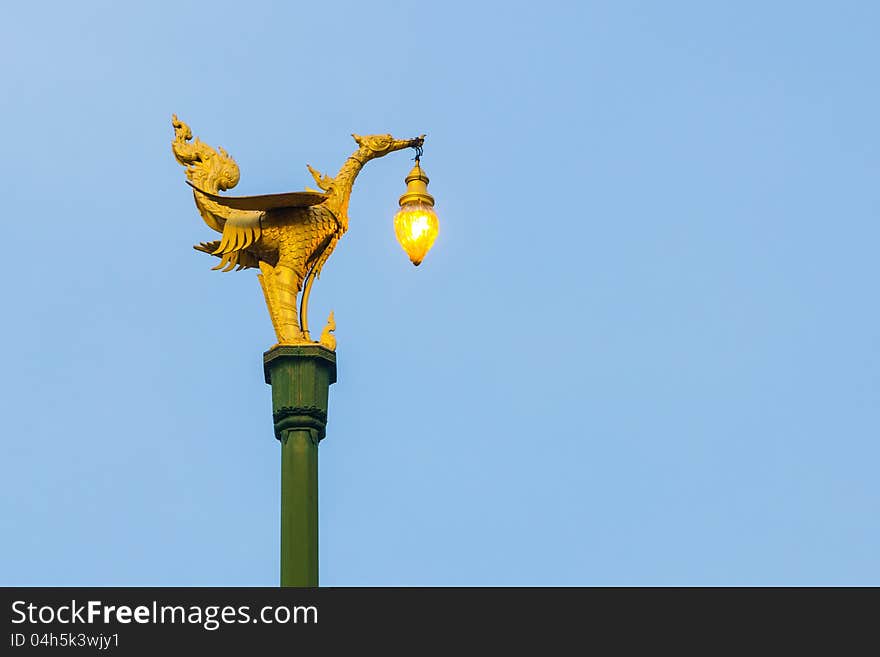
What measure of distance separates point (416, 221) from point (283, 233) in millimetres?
1313

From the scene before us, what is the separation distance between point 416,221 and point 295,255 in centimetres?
129

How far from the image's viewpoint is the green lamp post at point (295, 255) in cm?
1892

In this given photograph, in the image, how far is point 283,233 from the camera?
20484mm

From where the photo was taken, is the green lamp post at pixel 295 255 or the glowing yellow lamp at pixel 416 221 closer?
the green lamp post at pixel 295 255

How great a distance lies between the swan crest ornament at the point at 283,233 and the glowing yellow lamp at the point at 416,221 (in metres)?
0.51

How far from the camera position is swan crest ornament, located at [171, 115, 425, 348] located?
2019cm

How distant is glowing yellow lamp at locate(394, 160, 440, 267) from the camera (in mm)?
21000

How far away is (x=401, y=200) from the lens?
2120cm

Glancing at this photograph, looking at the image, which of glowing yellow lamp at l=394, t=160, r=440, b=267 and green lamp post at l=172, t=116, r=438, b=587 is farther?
glowing yellow lamp at l=394, t=160, r=440, b=267

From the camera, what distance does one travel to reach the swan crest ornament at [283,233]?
20.2 metres

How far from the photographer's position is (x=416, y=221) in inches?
829

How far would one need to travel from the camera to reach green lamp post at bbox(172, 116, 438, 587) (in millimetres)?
18922

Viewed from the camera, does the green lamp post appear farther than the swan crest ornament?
No
